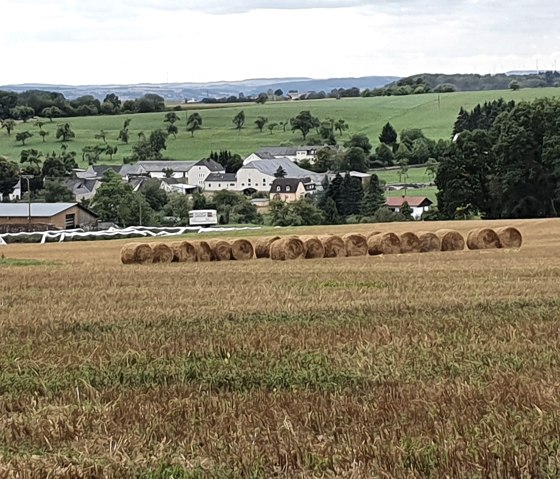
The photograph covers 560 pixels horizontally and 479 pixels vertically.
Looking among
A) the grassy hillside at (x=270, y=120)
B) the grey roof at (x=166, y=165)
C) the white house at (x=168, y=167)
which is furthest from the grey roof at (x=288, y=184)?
the grassy hillside at (x=270, y=120)

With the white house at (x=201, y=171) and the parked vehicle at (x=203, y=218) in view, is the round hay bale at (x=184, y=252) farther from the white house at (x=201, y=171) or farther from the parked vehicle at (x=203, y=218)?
the white house at (x=201, y=171)

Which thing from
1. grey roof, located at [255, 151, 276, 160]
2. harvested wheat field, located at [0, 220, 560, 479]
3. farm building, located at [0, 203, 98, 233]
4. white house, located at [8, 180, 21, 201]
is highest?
harvested wheat field, located at [0, 220, 560, 479]

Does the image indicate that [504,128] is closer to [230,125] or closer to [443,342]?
[443,342]

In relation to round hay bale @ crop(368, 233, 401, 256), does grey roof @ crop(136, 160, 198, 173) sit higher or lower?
lower

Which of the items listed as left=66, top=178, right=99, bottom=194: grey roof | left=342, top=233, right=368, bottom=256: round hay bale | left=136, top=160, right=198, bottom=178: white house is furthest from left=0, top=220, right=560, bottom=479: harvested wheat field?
left=136, top=160, right=198, bottom=178: white house

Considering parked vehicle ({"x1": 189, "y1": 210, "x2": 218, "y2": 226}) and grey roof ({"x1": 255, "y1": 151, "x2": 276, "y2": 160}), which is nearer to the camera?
parked vehicle ({"x1": 189, "y1": 210, "x2": 218, "y2": 226})

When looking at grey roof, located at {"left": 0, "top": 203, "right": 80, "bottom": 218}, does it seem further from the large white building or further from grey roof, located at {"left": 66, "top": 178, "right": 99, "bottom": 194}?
the large white building

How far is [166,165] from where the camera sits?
14275 cm

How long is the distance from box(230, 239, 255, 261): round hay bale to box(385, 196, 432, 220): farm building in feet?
177

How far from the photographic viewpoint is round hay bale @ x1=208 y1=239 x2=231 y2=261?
32.4 metres

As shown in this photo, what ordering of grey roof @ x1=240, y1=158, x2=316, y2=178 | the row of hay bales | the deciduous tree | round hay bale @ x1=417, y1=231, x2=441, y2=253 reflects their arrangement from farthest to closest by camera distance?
the deciduous tree
grey roof @ x1=240, y1=158, x2=316, y2=178
round hay bale @ x1=417, y1=231, x2=441, y2=253
the row of hay bales

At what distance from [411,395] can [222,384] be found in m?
1.72

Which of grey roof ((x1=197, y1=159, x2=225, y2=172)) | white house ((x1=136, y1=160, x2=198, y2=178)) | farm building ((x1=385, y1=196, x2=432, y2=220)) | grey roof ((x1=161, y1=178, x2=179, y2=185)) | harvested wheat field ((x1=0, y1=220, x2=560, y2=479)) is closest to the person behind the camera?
harvested wheat field ((x1=0, y1=220, x2=560, y2=479))

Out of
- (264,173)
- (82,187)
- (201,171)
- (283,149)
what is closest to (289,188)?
(264,173)
